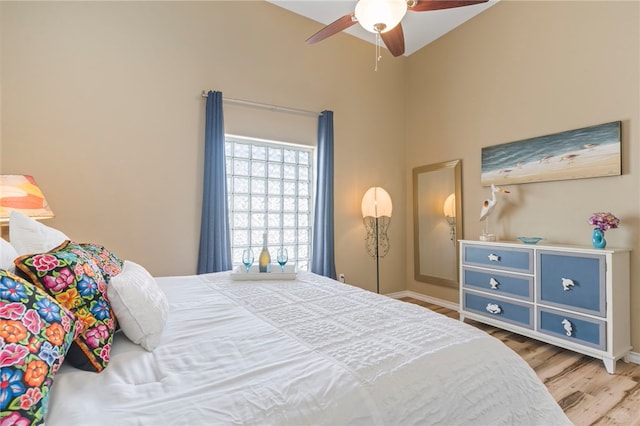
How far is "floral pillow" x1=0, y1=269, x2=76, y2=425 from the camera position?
0.63 m

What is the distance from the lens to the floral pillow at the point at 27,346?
63 centimetres

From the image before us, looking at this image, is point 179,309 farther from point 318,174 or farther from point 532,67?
point 532,67

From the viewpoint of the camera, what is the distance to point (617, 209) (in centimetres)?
255

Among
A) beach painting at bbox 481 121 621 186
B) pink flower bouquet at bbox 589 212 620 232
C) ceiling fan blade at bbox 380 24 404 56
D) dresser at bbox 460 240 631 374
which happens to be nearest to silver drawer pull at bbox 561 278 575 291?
dresser at bbox 460 240 631 374

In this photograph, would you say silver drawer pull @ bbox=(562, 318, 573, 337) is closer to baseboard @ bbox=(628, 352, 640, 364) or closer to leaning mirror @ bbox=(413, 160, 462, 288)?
baseboard @ bbox=(628, 352, 640, 364)

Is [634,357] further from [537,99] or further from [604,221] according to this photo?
[537,99]


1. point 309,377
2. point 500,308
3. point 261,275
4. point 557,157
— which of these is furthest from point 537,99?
point 309,377

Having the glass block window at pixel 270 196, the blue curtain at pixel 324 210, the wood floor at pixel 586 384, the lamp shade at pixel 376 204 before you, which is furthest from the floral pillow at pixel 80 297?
the lamp shade at pixel 376 204

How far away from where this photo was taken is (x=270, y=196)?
11.9 ft

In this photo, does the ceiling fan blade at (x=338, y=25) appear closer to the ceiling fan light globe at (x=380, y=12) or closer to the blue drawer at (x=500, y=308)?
the ceiling fan light globe at (x=380, y=12)

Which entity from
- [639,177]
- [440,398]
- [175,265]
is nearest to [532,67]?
[639,177]

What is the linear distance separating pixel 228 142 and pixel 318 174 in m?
1.09

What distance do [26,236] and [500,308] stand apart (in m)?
3.54

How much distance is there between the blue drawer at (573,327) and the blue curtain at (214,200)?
2931 mm
